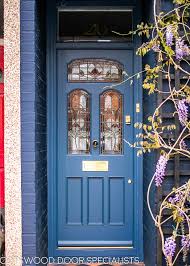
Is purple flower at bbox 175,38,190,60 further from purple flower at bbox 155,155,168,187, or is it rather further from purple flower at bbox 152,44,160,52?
purple flower at bbox 155,155,168,187

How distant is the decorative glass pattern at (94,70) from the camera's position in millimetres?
5160

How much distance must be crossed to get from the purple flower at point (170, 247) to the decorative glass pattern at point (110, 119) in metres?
1.60

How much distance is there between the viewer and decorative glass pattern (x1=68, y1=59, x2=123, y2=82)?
516cm

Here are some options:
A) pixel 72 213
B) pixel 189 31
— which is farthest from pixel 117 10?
pixel 72 213

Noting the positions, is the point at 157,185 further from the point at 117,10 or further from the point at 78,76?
the point at 117,10

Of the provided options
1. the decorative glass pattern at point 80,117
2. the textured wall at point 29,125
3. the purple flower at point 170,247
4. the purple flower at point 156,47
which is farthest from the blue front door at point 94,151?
the purple flower at point 170,247

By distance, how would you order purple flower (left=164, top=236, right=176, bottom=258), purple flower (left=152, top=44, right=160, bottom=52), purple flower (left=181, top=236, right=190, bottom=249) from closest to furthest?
purple flower (left=164, top=236, right=176, bottom=258) → purple flower (left=181, top=236, right=190, bottom=249) → purple flower (left=152, top=44, right=160, bottom=52)

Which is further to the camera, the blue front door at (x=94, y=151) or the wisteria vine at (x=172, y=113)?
the blue front door at (x=94, y=151)

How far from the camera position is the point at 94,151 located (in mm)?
Answer: 5152

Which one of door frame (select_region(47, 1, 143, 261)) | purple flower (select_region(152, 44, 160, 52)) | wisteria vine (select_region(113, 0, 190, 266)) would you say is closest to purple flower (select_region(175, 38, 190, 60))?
wisteria vine (select_region(113, 0, 190, 266))

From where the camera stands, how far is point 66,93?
5.14 m

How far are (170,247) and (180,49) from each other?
1.80 meters

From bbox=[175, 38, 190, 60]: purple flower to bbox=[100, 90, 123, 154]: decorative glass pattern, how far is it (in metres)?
1.27

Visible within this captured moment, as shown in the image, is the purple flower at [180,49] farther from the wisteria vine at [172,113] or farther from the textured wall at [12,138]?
the textured wall at [12,138]
